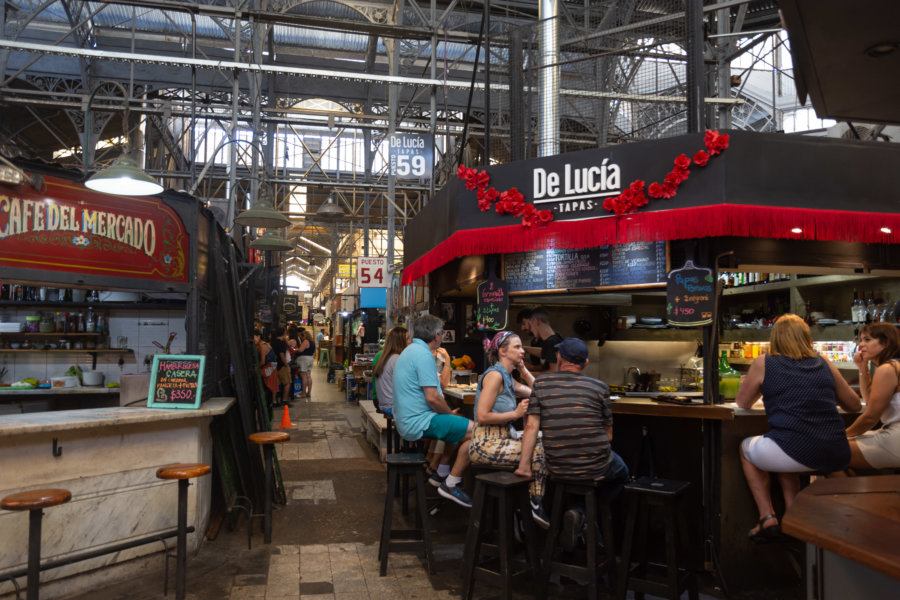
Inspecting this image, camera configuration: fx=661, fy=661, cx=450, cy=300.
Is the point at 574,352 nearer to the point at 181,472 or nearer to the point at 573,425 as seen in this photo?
the point at 573,425

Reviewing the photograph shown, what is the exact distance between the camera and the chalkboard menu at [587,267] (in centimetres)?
621

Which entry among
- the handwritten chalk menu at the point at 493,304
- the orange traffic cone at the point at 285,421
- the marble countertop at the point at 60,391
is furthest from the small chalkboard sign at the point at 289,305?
the handwritten chalk menu at the point at 493,304

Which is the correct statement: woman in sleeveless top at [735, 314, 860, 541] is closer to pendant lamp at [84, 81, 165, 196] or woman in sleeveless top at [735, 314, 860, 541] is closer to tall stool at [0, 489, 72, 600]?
tall stool at [0, 489, 72, 600]

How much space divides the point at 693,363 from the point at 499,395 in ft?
15.4

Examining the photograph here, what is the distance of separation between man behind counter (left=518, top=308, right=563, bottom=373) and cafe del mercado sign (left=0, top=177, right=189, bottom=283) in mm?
3398

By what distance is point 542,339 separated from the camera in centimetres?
683

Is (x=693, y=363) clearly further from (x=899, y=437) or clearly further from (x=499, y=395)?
(x=499, y=395)

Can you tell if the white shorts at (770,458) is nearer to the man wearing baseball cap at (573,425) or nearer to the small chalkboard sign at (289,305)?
the man wearing baseball cap at (573,425)

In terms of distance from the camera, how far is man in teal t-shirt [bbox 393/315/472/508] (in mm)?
5547

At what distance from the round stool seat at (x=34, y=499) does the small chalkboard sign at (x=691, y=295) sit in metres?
4.62

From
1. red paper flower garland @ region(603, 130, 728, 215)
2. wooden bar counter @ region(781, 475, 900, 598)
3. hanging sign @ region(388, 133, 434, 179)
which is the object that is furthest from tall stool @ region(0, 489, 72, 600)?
hanging sign @ region(388, 133, 434, 179)

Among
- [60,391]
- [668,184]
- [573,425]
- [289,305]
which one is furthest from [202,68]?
[573,425]

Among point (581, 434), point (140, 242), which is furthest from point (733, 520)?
point (140, 242)

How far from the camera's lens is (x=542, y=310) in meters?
6.62
